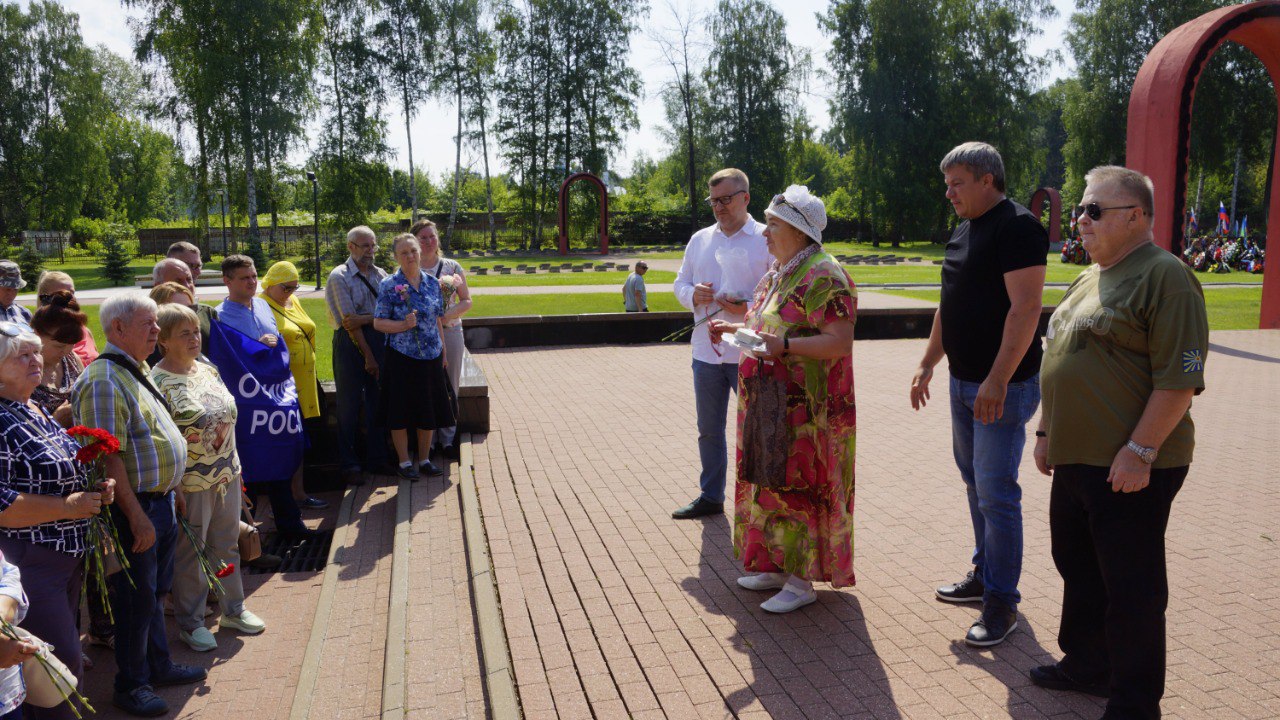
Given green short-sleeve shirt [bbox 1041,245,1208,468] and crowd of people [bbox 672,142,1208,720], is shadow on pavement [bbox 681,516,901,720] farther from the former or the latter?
green short-sleeve shirt [bbox 1041,245,1208,468]

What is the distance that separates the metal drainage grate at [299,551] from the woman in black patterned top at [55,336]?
5.71 feet

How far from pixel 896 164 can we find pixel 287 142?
1171 inches

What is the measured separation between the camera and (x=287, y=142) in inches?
1331

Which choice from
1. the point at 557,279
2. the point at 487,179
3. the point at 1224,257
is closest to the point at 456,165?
the point at 487,179

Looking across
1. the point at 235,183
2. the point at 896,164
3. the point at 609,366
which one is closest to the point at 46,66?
the point at 235,183

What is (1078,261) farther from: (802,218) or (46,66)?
(46,66)

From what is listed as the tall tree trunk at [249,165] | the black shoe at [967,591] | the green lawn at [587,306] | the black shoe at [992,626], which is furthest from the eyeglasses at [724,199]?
the tall tree trunk at [249,165]

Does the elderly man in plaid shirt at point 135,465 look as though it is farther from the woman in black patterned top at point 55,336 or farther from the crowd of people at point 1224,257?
the crowd of people at point 1224,257

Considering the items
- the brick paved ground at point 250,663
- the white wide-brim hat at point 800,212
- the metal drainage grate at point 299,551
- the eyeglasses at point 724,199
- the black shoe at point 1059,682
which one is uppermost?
the eyeglasses at point 724,199

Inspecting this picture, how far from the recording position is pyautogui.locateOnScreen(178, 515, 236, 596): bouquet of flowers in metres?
3.97

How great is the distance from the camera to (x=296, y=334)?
5.97m

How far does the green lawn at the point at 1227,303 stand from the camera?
51.3 ft

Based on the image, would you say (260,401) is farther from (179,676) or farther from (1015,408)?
(1015,408)

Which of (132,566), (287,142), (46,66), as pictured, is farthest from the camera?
(46,66)
